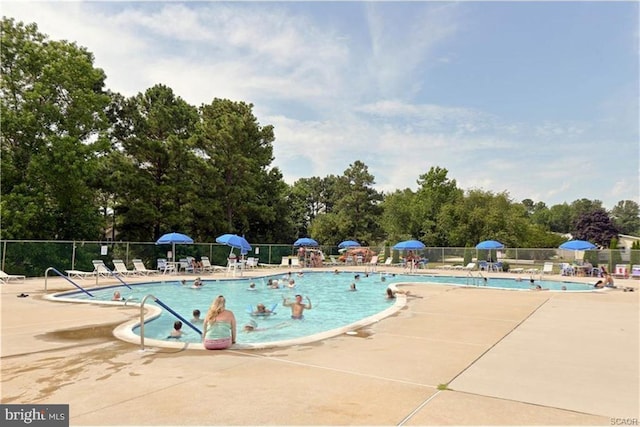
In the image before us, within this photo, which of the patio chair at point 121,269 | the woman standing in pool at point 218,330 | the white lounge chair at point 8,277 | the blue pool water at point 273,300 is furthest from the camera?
the patio chair at point 121,269

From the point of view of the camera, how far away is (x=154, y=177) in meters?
31.0

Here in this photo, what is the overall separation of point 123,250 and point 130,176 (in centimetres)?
737

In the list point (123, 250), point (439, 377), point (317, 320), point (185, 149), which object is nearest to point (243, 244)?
point (123, 250)

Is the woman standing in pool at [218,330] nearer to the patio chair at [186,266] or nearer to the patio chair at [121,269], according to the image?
the patio chair at [121,269]

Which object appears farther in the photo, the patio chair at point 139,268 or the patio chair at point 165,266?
the patio chair at point 165,266

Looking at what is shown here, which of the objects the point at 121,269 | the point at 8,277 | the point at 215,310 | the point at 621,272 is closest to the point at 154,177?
the point at 121,269

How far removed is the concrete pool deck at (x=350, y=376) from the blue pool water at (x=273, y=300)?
8.61ft

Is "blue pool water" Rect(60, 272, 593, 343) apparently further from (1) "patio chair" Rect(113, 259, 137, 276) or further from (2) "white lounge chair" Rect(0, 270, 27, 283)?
(2) "white lounge chair" Rect(0, 270, 27, 283)

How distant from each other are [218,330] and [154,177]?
27.1 m

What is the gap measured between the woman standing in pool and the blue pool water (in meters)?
1.91

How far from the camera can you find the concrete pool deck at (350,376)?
388 centimetres

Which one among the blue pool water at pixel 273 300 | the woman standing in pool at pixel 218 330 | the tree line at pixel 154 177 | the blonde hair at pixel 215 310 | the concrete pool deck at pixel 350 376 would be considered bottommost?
the blue pool water at pixel 273 300

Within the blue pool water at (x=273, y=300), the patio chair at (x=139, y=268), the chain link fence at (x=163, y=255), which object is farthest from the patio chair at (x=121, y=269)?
the blue pool water at (x=273, y=300)

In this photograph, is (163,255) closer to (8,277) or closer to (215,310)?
(8,277)
